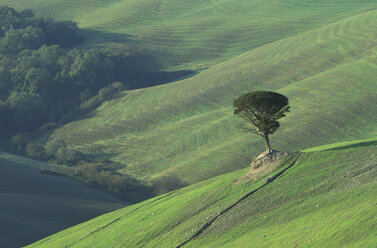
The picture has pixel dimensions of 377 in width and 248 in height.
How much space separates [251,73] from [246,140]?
45940mm

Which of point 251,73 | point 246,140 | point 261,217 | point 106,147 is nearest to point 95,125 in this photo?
point 106,147

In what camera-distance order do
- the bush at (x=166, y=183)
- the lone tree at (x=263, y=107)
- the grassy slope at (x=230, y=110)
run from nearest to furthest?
the lone tree at (x=263, y=107) < the bush at (x=166, y=183) < the grassy slope at (x=230, y=110)

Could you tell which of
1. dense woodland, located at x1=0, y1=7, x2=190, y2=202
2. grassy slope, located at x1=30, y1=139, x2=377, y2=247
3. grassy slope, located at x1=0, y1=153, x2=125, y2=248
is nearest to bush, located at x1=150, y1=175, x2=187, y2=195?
grassy slope, located at x1=0, y1=153, x2=125, y2=248

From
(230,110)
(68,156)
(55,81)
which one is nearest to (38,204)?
(68,156)

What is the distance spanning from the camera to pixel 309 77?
140 meters

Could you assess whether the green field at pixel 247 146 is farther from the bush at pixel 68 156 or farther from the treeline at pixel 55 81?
the treeline at pixel 55 81

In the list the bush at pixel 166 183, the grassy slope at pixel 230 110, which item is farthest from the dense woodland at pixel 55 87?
the bush at pixel 166 183

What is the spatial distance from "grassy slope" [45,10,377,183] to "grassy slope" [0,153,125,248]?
16.9 m

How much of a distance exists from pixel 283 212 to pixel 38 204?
4972 cm

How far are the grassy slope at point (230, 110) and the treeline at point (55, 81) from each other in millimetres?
14912

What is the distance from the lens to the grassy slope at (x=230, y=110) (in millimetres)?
109188

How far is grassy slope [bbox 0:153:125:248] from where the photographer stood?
3081 inches

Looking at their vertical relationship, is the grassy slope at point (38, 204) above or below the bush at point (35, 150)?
above

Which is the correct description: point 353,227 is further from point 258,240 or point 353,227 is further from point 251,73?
point 251,73
